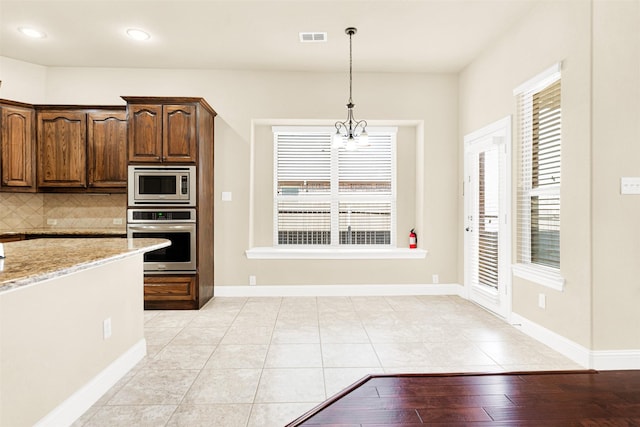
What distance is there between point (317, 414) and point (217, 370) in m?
1.15

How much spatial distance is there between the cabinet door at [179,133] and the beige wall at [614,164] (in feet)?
12.4

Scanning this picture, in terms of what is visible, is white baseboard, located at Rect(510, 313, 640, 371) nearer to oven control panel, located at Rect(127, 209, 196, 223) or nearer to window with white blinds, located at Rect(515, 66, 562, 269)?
window with white blinds, located at Rect(515, 66, 562, 269)

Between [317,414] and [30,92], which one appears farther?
[30,92]

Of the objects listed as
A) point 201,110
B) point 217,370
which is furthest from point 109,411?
point 201,110

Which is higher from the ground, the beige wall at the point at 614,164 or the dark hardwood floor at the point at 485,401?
the beige wall at the point at 614,164

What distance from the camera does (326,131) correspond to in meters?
5.08

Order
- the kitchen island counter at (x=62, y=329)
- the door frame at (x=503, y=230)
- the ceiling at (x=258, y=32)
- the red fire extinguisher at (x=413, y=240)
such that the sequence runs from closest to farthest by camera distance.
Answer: the kitchen island counter at (x=62, y=329) < the ceiling at (x=258, y=32) < the door frame at (x=503, y=230) < the red fire extinguisher at (x=413, y=240)

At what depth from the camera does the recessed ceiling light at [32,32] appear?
3.76m

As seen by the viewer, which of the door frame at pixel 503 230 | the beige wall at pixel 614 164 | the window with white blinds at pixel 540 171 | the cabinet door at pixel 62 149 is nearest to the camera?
the beige wall at pixel 614 164

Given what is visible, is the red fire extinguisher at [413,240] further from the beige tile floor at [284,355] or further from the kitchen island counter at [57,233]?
the kitchen island counter at [57,233]

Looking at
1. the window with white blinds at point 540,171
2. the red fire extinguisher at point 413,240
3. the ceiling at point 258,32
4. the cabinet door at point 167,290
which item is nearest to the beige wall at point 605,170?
the window with white blinds at point 540,171

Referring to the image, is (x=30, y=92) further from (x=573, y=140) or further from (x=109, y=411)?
(x=573, y=140)

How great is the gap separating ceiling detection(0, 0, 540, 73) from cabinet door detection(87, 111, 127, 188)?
0.79 meters

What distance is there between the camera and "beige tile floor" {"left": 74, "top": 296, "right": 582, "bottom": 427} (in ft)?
6.93
